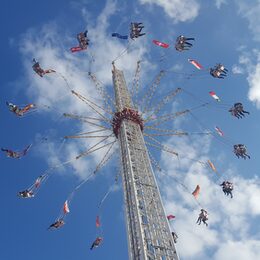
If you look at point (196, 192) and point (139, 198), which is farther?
point (196, 192)

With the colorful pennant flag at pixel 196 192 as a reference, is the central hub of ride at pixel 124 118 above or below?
above

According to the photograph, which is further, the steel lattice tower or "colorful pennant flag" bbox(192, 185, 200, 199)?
"colorful pennant flag" bbox(192, 185, 200, 199)

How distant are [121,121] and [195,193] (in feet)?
34.6

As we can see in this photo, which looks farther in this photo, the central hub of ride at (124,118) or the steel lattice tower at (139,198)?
the central hub of ride at (124,118)

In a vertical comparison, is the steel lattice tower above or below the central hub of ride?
below

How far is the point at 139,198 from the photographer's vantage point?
99.2 feet

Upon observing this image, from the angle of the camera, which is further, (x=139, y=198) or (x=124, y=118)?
(x=124, y=118)

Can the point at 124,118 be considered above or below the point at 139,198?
above

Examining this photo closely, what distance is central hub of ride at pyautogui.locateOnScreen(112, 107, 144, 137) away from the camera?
40.3m

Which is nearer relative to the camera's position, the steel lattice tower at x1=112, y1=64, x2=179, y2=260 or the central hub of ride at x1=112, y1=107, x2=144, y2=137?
the steel lattice tower at x1=112, y1=64, x2=179, y2=260

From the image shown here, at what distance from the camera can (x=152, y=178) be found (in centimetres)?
3281

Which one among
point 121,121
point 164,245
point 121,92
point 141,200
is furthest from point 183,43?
point 164,245

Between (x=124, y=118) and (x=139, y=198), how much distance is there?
12.0 meters

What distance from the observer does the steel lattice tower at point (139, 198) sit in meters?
26.6
